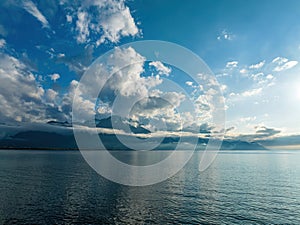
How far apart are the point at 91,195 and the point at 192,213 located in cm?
2987

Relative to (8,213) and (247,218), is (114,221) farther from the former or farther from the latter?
(247,218)

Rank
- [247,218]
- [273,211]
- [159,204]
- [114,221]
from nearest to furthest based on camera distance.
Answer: [114,221] < [247,218] < [273,211] < [159,204]

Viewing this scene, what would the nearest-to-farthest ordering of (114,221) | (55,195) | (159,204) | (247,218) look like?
(114,221), (247,218), (159,204), (55,195)

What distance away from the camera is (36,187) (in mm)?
72562

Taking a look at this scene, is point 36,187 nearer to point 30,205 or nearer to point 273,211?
point 30,205

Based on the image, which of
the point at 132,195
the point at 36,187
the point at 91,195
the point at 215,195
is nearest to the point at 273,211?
the point at 215,195

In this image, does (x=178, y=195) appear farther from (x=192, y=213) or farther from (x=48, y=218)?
(x=48, y=218)

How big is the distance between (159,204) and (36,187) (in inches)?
1720

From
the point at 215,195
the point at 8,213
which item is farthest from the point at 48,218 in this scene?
the point at 215,195

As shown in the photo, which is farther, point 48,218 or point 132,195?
point 132,195

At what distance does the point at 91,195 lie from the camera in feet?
206

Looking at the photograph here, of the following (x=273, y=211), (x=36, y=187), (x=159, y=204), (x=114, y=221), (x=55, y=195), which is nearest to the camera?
(x=114, y=221)

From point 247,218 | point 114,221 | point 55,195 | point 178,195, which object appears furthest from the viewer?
point 178,195

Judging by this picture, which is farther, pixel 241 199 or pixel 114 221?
pixel 241 199
